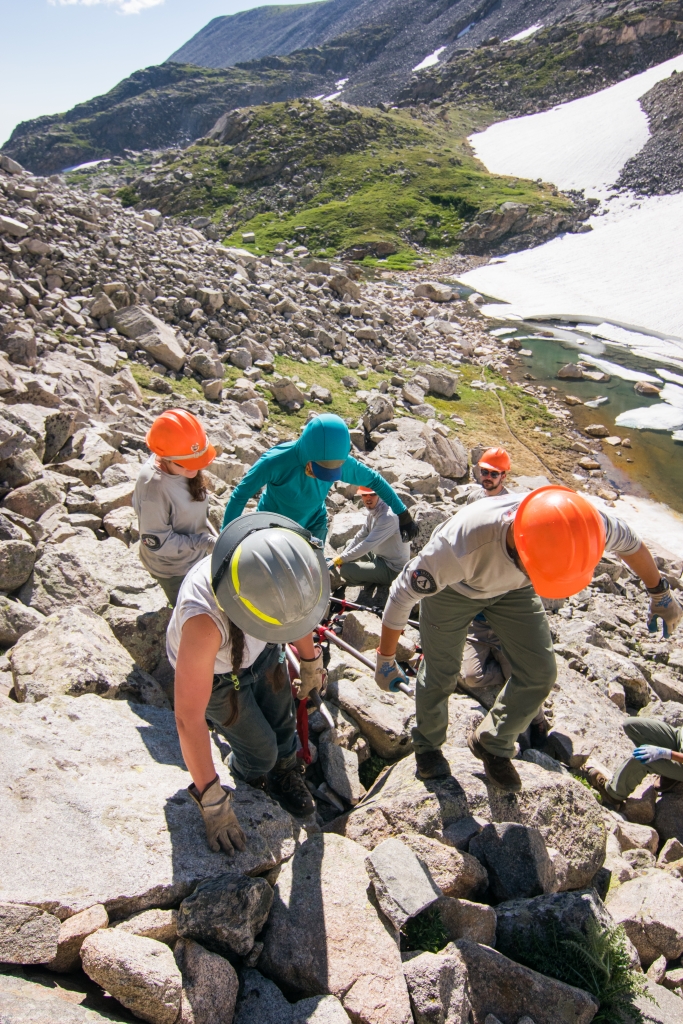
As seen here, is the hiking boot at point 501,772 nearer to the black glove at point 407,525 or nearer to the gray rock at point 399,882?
the gray rock at point 399,882

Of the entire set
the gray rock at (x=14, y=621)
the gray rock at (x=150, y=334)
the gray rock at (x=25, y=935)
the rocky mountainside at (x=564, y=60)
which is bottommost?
the gray rock at (x=25, y=935)

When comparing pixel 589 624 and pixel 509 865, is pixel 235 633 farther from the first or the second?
pixel 589 624

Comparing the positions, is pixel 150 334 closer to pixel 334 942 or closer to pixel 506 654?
pixel 506 654

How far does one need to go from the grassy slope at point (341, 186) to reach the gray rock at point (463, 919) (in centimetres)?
5215

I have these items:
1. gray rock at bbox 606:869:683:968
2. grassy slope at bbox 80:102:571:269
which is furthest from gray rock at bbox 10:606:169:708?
grassy slope at bbox 80:102:571:269

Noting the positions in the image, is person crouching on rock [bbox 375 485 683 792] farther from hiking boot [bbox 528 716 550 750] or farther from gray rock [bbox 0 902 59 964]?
gray rock [bbox 0 902 59 964]

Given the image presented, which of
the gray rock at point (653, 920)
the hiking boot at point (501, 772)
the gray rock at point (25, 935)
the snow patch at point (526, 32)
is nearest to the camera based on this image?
the gray rock at point (25, 935)

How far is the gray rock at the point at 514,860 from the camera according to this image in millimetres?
3889

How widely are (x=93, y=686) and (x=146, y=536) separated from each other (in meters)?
1.18

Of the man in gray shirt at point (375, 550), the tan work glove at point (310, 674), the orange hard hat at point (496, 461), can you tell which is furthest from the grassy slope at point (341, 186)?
the tan work glove at point (310, 674)

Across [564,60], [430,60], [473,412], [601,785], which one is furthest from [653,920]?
[430,60]

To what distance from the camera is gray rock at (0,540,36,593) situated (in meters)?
5.27

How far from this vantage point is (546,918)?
A: 3613mm

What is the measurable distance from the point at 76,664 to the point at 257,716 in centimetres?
153
